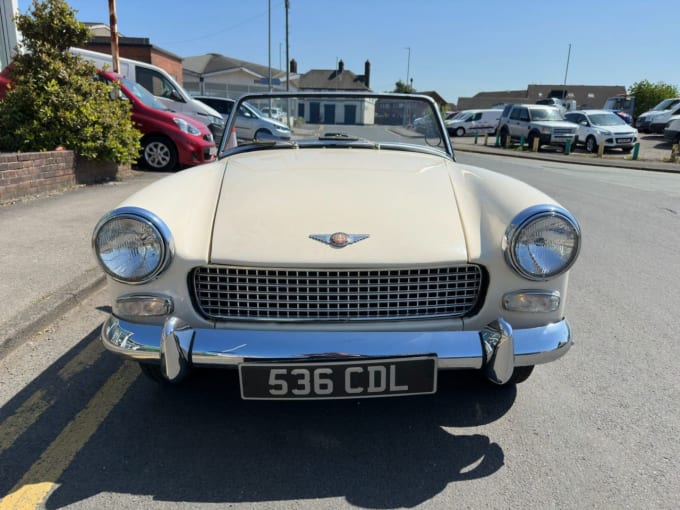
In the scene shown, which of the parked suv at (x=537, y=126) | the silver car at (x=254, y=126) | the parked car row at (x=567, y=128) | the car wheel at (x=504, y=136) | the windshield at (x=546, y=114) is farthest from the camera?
the car wheel at (x=504, y=136)

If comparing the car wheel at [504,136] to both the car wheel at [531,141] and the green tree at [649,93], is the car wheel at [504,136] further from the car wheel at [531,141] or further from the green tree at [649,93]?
the green tree at [649,93]

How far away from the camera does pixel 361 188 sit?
253 cm

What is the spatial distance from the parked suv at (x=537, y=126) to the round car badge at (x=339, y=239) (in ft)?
65.0

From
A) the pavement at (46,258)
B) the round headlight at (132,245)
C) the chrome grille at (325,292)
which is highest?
the round headlight at (132,245)

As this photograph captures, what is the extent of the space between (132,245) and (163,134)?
806 cm

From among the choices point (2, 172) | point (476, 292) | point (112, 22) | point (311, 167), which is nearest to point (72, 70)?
point (2, 172)

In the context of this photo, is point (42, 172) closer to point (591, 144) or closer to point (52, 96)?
point (52, 96)

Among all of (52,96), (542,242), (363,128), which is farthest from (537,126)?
(542,242)

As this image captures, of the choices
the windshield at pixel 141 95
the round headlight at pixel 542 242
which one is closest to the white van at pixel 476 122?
the windshield at pixel 141 95

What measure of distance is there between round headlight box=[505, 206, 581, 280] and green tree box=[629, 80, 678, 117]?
57.3 m

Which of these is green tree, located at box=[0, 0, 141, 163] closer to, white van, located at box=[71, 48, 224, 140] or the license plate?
white van, located at box=[71, 48, 224, 140]

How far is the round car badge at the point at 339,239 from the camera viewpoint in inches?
84.0

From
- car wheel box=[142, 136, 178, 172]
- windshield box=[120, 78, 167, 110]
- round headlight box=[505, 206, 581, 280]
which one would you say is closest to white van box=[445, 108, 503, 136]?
windshield box=[120, 78, 167, 110]

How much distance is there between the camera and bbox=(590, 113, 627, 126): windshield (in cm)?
2031
